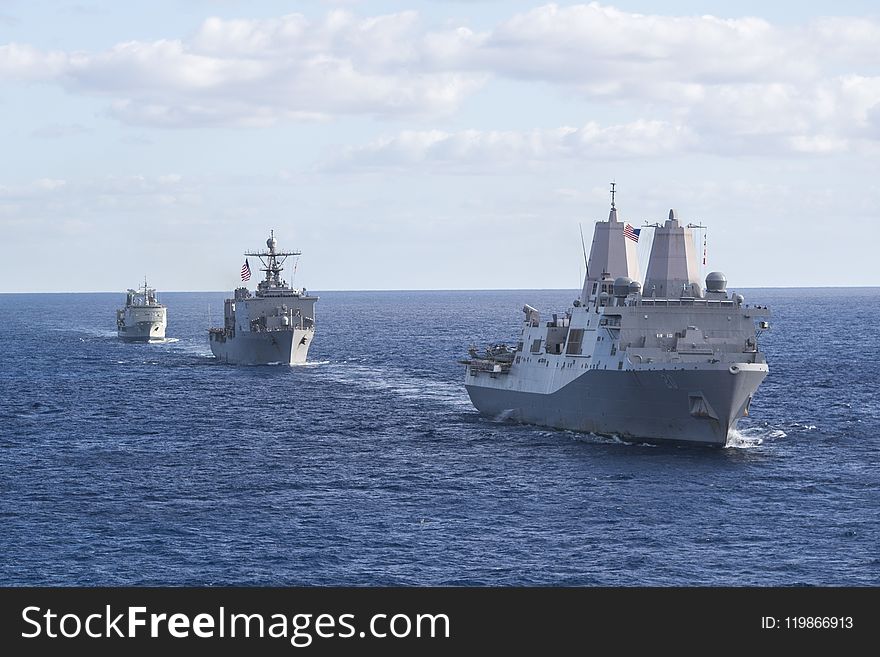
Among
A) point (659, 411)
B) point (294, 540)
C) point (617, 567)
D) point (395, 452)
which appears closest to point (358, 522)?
point (294, 540)

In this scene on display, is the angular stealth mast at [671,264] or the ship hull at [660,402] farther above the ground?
the angular stealth mast at [671,264]

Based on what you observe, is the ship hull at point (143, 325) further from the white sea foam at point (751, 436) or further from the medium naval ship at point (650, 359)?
the white sea foam at point (751, 436)

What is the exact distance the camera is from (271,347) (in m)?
119

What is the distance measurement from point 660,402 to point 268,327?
68971mm

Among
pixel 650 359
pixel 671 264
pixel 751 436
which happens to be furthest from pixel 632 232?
pixel 751 436

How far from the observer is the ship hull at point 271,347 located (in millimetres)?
118250

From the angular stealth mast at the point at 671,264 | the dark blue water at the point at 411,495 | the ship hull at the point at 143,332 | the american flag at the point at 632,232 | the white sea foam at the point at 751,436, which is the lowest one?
the dark blue water at the point at 411,495

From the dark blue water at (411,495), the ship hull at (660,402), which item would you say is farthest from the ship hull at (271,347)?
the ship hull at (660,402)

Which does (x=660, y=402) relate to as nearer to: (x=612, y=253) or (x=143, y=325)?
(x=612, y=253)

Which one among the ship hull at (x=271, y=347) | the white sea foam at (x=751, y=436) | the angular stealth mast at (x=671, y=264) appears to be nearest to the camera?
the white sea foam at (x=751, y=436)

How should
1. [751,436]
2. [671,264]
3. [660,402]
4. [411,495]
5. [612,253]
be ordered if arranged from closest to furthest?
[411,495] < [660,402] < [751,436] < [671,264] < [612,253]

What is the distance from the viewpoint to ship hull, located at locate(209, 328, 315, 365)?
118m

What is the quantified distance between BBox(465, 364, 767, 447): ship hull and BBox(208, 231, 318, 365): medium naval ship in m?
57.5
